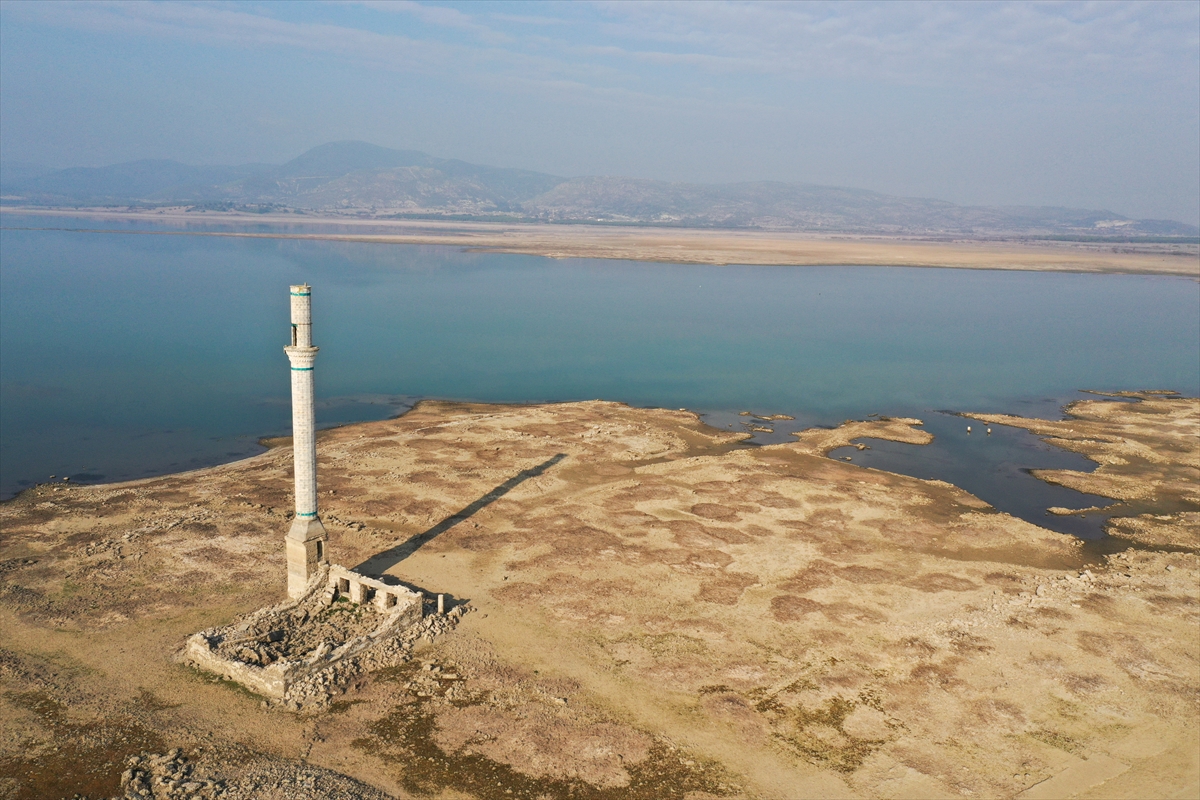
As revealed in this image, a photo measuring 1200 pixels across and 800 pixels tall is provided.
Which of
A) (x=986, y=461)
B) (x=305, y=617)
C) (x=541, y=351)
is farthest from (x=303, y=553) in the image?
(x=541, y=351)

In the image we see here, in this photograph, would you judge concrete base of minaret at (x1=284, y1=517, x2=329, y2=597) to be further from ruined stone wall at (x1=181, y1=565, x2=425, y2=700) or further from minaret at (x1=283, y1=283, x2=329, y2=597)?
ruined stone wall at (x1=181, y1=565, x2=425, y2=700)

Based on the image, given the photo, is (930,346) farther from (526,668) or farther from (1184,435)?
(526,668)

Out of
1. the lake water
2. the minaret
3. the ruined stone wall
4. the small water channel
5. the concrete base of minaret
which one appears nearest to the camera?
the ruined stone wall

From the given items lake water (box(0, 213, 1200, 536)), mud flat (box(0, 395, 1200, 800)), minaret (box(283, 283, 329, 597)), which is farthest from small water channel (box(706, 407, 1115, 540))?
minaret (box(283, 283, 329, 597))

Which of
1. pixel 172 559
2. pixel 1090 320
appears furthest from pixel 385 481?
pixel 1090 320

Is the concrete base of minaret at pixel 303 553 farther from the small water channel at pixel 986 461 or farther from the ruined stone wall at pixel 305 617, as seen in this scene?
the small water channel at pixel 986 461

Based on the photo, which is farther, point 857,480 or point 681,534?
point 857,480
